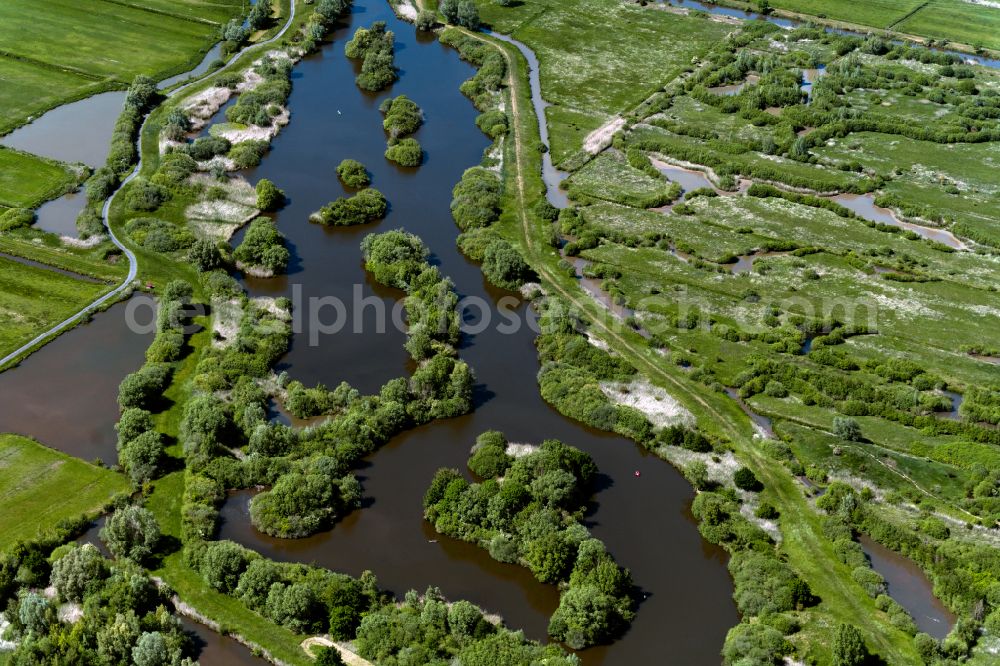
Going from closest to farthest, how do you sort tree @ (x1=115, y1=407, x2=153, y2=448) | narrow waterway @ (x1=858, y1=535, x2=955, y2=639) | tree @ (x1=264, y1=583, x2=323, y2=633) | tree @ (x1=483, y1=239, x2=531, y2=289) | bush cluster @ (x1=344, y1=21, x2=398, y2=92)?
tree @ (x1=264, y1=583, x2=323, y2=633) < narrow waterway @ (x1=858, y1=535, x2=955, y2=639) < tree @ (x1=115, y1=407, x2=153, y2=448) < tree @ (x1=483, y1=239, x2=531, y2=289) < bush cluster @ (x1=344, y1=21, x2=398, y2=92)

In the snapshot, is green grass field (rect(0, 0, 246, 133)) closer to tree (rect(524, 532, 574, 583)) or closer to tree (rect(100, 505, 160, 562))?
tree (rect(100, 505, 160, 562))

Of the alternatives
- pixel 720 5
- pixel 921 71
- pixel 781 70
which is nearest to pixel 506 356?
pixel 781 70

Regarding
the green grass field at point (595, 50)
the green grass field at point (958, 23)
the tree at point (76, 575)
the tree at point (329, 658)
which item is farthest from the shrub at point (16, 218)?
the green grass field at point (958, 23)

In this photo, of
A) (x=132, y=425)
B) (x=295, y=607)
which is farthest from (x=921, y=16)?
(x=295, y=607)

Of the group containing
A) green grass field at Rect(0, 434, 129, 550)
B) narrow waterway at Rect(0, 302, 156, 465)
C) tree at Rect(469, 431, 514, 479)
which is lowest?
green grass field at Rect(0, 434, 129, 550)

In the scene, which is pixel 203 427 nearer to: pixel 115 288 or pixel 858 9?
pixel 115 288

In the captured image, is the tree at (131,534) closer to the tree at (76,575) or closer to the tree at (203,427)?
the tree at (76,575)

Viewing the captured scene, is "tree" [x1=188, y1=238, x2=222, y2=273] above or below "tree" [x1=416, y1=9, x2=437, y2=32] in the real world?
below

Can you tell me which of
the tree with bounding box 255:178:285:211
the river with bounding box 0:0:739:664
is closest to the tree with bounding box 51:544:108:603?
the river with bounding box 0:0:739:664
